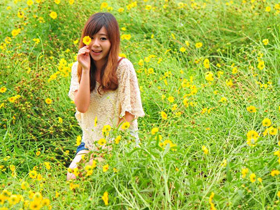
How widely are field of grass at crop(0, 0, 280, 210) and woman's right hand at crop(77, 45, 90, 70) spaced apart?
0.48m

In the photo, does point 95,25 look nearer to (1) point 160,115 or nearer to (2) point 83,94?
(2) point 83,94

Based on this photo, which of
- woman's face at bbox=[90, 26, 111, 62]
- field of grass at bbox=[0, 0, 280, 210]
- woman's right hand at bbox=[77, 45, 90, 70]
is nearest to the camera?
field of grass at bbox=[0, 0, 280, 210]

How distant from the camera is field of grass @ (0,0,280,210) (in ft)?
7.80

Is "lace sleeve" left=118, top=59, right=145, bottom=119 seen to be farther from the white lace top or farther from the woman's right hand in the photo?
the woman's right hand

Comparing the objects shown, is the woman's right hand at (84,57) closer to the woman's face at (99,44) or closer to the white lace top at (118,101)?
the woman's face at (99,44)

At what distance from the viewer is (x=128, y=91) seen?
3053 millimetres

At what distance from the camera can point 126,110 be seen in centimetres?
302

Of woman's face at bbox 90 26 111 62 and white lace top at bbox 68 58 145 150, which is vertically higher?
woman's face at bbox 90 26 111 62

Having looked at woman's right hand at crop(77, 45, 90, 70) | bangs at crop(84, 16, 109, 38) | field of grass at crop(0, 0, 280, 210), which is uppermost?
bangs at crop(84, 16, 109, 38)

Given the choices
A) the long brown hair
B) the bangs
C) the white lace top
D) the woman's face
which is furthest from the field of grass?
the bangs

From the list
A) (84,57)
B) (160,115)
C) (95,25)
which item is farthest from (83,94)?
(160,115)

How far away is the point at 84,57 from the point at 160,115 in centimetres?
88

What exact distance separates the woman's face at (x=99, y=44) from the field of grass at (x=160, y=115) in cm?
55

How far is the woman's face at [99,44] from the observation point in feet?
9.88
